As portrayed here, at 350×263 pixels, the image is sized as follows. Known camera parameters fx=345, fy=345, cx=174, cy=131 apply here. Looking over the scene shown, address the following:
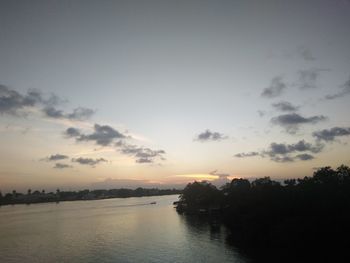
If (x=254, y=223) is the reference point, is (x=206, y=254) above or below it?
below

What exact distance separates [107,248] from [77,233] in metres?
20.8

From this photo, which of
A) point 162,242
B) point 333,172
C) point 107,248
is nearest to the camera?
point 107,248

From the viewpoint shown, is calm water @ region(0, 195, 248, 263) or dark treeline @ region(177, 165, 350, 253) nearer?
dark treeline @ region(177, 165, 350, 253)

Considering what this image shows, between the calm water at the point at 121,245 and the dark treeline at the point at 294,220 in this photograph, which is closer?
the dark treeline at the point at 294,220

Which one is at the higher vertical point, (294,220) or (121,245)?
(294,220)

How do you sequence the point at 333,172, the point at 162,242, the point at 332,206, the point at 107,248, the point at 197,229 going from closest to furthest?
the point at 332,206
the point at 107,248
the point at 162,242
the point at 197,229
the point at 333,172

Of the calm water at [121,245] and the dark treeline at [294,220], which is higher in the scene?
the dark treeline at [294,220]

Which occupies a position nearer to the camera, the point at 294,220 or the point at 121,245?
the point at 294,220

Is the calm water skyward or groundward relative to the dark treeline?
groundward

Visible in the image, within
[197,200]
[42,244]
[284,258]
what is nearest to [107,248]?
[42,244]

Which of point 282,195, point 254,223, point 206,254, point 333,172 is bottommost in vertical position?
point 206,254

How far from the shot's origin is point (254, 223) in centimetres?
5356

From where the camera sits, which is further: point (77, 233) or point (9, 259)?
point (77, 233)

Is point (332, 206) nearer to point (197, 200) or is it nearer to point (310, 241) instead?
point (310, 241)
